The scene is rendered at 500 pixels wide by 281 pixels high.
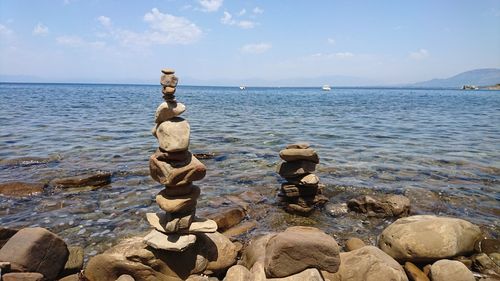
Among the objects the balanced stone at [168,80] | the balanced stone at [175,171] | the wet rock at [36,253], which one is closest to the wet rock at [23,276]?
the wet rock at [36,253]

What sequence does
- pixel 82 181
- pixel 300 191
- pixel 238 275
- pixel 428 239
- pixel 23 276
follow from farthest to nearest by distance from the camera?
pixel 82 181 → pixel 300 191 → pixel 428 239 → pixel 238 275 → pixel 23 276

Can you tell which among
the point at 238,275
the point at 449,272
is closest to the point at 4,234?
the point at 238,275

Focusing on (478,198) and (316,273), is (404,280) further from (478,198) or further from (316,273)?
(478,198)

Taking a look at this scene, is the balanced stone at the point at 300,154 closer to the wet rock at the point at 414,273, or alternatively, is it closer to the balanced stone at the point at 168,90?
the wet rock at the point at 414,273

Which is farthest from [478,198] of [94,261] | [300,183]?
[94,261]

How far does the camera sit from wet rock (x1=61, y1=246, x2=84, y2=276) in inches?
314

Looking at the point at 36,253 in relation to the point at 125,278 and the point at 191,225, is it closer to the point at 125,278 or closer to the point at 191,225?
the point at 125,278

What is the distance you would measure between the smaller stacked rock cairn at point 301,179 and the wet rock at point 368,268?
15.4ft

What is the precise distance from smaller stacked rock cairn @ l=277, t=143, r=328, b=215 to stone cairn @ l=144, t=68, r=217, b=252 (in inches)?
199

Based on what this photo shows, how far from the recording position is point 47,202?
12.5 m

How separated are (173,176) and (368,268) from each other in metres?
4.30

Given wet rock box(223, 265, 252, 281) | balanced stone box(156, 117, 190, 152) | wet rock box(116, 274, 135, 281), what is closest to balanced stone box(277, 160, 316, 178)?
balanced stone box(156, 117, 190, 152)

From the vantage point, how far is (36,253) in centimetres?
A: 734

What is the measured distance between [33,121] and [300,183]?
3094 centimetres
